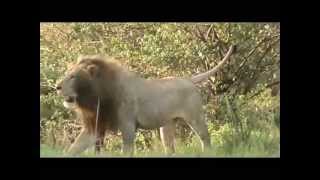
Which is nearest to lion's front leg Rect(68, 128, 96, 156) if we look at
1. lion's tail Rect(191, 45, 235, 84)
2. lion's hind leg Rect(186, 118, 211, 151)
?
lion's hind leg Rect(186, 118, 211, 151)

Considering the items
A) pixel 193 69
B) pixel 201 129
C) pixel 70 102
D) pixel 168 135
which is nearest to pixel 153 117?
pixel 168 135

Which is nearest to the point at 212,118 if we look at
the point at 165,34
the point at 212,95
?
the point at 212,95

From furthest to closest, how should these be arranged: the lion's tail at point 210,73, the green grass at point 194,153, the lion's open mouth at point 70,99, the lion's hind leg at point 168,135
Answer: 1. the lion's tail at point 210,73
2. the lion's hind leg at point 168,135
3. the lion's open mouth at point 70,99
4. the green grass at point 194,153

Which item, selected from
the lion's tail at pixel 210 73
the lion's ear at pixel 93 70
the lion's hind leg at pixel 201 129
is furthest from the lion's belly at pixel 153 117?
the lion's ear at pixel 93 70

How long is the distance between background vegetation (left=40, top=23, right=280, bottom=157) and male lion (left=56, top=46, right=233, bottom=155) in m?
0.08

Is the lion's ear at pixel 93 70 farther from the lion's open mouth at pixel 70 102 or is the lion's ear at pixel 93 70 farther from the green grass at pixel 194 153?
the green grass at pixel 194 153

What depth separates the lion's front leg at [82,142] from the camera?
31.1 feet

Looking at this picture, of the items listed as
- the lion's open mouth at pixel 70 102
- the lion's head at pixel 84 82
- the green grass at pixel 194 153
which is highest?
the lion's head at pixel 84 82

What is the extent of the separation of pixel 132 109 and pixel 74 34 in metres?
0.85

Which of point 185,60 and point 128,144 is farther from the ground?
point 185,60

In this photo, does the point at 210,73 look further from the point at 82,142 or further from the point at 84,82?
the point at 82,142

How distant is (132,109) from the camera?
9.50 m

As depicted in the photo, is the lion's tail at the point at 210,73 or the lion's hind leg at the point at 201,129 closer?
the lion's hind leg at the point at 201,129

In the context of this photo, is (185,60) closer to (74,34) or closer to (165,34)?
(165,34)
